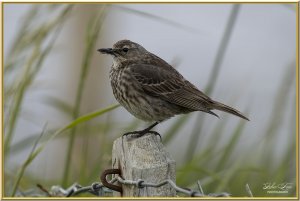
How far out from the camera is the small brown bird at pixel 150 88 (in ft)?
16.5

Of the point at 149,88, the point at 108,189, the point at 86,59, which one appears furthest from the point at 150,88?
the point at 108,189

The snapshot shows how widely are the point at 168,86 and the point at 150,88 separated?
146mm

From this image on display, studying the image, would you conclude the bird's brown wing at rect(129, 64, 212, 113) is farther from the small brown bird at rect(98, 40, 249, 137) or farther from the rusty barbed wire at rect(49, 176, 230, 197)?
the rusty barbed wire at rect(49, 176, 230, 197)

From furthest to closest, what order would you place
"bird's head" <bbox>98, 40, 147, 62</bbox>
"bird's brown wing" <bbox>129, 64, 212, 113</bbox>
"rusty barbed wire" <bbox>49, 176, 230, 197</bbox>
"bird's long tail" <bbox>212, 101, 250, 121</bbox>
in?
"bird's head" <bbox>98, 40, 147, 62</bbox>, "bird's brown wing" <bbox>129, 64, 212, 113</bbox>, "bird's long tail" <bbox>212, 101, 250, 121</bbox>, "rusty barbed wire" <bbox>49, 176, 230, 197</bbox>

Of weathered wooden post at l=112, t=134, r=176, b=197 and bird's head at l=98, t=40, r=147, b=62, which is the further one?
bird's head at l=98, t=40, r=147, b=62

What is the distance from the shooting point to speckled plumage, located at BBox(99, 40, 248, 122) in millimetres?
5039

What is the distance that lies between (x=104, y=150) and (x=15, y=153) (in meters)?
0.59

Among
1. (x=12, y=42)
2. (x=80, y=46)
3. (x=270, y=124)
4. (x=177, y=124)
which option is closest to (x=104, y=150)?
(x=177, y=124)

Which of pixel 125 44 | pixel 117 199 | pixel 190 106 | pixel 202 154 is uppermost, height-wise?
pixel 125 44

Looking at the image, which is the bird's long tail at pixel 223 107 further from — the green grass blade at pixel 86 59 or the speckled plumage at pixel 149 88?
the green grass blade at pixel 86 59

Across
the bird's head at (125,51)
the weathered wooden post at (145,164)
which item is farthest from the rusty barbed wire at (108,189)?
the bird's head at (125,51)

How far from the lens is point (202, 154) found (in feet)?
15.4

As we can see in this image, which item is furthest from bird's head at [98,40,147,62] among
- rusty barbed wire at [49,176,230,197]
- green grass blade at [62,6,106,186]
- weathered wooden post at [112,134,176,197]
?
weathered wooden post at [112,134,176,197]

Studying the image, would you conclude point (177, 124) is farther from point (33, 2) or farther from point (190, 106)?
point (33, 2)
